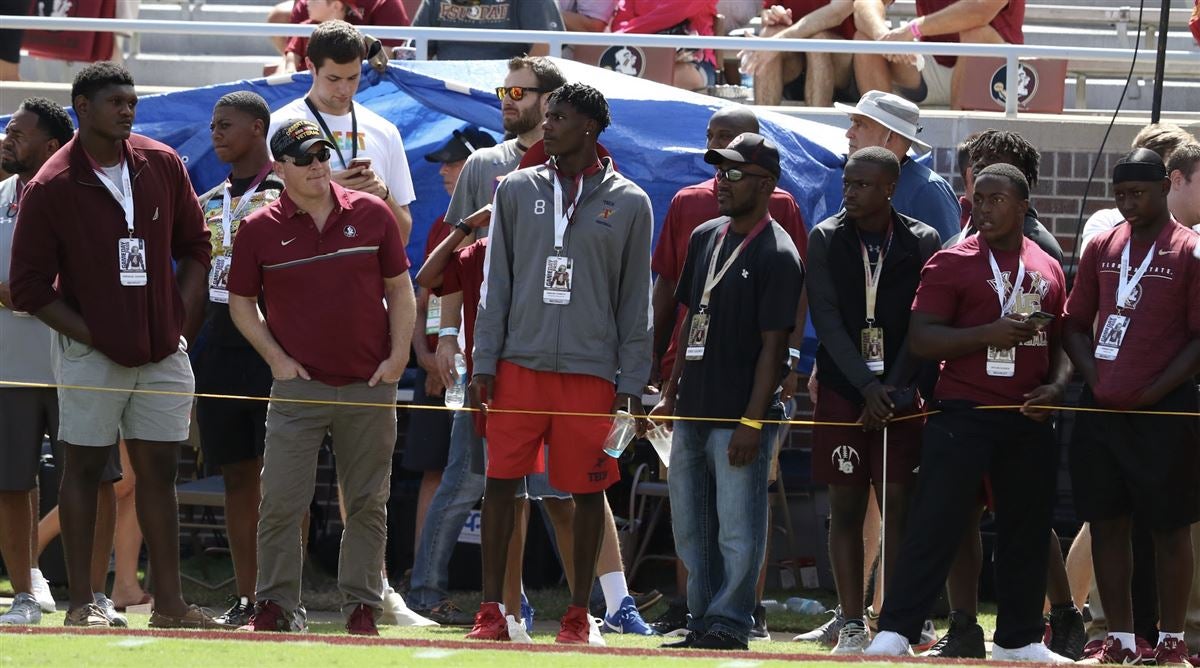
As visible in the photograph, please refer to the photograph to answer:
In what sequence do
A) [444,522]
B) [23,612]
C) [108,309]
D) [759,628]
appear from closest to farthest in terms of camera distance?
[108,309], [23,612], [759,628], [444,522]

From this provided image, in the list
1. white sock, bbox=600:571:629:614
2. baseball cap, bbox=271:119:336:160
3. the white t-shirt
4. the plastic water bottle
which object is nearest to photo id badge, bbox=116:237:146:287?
baseball cap, bbox=271:119:336:160

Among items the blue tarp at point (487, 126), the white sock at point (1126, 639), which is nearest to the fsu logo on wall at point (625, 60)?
the blue tarp at point (487, 126)

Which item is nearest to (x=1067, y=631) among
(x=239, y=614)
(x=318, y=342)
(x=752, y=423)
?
(x=752, y=423)

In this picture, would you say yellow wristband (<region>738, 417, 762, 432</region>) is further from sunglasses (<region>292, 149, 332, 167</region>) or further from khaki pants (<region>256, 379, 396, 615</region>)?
sunglasses (<region>292, 149, 332, 167</region>)

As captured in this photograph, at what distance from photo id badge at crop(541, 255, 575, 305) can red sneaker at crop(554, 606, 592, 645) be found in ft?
3.93

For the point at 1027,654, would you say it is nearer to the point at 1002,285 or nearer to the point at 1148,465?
the point at 1148,465

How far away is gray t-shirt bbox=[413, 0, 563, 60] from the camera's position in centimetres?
1103

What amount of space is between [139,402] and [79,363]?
28 cm

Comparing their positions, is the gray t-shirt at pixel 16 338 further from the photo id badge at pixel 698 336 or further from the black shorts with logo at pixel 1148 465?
the black shorts with logo at pixel 1148 465

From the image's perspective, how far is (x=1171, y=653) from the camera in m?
7.26

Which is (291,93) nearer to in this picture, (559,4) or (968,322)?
(559,4)

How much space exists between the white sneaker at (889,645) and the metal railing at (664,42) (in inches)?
161

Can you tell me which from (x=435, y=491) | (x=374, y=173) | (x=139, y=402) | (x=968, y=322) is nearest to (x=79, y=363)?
(x=139, y=402)

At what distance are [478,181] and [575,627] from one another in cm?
214
